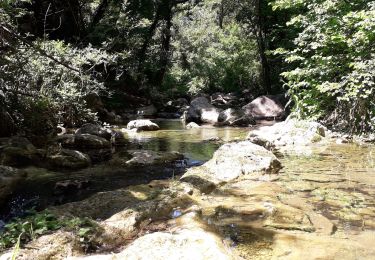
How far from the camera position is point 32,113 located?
930cm

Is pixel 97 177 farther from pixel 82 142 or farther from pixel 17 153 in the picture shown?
pixel 82 142

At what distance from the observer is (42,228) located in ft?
11.9

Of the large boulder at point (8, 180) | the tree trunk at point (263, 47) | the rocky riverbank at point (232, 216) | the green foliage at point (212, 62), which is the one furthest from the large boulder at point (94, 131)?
the green foliage at point (212, 62)

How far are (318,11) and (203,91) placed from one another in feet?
67.6

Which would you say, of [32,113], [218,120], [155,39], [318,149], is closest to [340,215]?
[318,149]

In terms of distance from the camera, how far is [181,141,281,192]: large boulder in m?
5.97

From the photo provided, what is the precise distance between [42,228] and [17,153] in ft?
15.5

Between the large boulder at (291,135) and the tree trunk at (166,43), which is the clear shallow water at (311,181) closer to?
the large boulder at (291,135)

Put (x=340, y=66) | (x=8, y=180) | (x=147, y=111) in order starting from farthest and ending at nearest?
(x=147, y=111), (x=340, y=66), (x=8, y=180)

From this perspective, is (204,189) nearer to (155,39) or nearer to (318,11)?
(318,11)

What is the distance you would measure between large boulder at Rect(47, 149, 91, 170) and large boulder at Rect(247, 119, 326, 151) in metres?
4.11

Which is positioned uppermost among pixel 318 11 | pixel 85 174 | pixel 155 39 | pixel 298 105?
pixel 155 39

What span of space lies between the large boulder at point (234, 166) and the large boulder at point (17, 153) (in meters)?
3.61

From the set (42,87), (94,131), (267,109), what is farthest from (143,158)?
(267,109)
